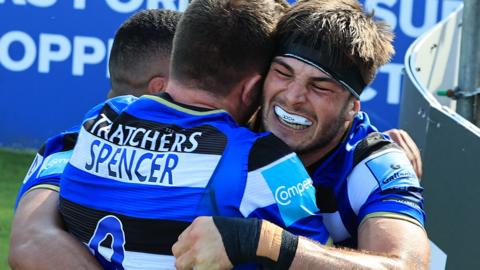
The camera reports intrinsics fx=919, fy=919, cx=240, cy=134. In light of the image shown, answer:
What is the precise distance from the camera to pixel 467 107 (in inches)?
180

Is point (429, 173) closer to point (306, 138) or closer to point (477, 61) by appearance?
point (477, 61)

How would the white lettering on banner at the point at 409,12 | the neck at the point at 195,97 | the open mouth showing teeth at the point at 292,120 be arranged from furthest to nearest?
the white lettering on banner at the point at 409,12 < the open mouth showing teeth at the point at 292,120 < the neck at the point at 195,97

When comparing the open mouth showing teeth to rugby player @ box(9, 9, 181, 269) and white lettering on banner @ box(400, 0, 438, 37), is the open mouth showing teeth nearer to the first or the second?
rugby player @ box(9, 9, 181, 269)

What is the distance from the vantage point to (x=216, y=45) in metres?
2.72

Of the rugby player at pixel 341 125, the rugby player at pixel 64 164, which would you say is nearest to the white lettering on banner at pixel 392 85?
the rugby player at pixel 64 164

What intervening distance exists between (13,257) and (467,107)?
2518 millimetres

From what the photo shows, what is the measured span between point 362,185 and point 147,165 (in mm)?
696

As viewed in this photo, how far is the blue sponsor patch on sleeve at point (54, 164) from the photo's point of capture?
10.2ft

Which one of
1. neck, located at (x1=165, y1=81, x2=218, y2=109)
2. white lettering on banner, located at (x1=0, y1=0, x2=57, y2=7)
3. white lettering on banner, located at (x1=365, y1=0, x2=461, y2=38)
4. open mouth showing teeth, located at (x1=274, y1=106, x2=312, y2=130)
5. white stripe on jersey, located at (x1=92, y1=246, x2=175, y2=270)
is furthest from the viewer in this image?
white lettering on banner, located at (x1=0, y1=0, x2=57, y2=7)

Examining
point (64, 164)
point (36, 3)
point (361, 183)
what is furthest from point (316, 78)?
point (36, 3)

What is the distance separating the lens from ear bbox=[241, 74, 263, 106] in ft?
9.20

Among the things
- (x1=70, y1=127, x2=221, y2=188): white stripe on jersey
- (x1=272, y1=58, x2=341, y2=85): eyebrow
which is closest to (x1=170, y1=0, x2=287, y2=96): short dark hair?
(x1=272, y1=58, x2=341, y2=85): eyebrow

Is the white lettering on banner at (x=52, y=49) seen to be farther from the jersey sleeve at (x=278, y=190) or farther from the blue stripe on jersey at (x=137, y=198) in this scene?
the jersey sleeve at (x=278, y=190)

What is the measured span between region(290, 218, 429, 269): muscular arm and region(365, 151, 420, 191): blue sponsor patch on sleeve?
14 centimetres
